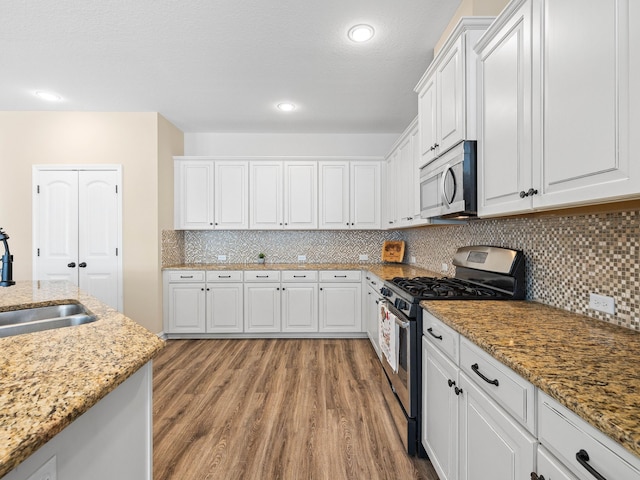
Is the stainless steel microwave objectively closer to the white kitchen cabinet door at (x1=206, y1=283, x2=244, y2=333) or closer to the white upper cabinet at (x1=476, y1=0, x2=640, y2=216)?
the white upper cabinet at (x1=476, y1=0, x2=640, y2=216)

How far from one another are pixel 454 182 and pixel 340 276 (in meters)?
2.33

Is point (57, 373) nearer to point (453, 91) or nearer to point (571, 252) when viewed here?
point (571, 252)

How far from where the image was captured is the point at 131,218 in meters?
3.83

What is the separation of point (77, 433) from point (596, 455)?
119 cm

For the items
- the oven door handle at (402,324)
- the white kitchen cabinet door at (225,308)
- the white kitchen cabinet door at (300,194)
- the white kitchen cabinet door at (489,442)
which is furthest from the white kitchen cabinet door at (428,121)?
the white kitchen cabinet door at (225,308)

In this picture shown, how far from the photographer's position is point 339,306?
4023 mm

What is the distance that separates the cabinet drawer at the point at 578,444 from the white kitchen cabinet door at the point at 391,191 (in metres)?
3.01

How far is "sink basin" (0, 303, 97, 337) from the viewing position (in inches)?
57.6

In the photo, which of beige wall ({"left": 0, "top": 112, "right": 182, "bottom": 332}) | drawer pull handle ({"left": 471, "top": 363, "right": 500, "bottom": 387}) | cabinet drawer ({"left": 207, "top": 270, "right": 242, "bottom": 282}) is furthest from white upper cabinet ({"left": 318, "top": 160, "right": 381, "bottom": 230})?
drawer pull handle ({"left": 471, "top": 363, "right": 500, "bottom": 387})

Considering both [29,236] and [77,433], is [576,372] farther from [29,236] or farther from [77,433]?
[29,236]

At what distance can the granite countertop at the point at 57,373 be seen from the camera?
588 millimetres

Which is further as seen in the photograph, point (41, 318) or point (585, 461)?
point (41, 318)

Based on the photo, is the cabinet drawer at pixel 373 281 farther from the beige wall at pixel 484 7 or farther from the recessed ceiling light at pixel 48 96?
the recessed ceiling light at pixel 48 96

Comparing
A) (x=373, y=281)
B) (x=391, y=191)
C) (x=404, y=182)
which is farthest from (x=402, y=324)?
(x=391, y=191)
